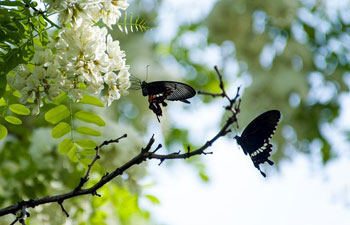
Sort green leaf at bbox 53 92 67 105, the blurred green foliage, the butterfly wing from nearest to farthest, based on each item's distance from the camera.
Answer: the butterfly wing, green leaf at bbox 53 92 67 105, the blurred green foliage

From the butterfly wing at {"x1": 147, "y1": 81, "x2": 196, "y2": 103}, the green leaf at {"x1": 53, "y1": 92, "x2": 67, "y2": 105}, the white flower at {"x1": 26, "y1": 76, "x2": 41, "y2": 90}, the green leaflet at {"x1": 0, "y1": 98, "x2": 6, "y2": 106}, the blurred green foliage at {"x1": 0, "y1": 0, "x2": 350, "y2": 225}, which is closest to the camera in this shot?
the butterfly wing at {"x1": 147, "y1": 81, "x2": 196, "y2": 103}

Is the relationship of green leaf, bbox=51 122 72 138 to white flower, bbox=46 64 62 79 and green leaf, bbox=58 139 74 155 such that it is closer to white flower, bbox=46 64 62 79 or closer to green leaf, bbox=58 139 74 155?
green leaf, bbox=58 139 74 155

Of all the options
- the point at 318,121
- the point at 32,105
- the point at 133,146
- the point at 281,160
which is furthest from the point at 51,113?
the point at 318,121

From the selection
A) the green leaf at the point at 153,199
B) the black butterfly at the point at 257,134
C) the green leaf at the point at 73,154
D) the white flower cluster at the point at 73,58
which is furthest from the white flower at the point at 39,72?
the green leaf at the point at 153,199

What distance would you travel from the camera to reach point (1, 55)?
4.41 feet

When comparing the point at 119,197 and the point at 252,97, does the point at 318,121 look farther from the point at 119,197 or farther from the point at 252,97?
the point at 119,197

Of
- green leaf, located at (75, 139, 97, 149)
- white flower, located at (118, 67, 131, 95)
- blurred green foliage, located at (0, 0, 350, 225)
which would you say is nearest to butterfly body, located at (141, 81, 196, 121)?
white flower, located at (118, 67, 131, 95)

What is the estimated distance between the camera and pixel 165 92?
49.9 inches

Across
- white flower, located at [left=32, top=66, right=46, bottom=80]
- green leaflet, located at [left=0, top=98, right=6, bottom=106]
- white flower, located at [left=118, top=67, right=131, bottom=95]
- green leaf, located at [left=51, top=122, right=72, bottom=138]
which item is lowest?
white flower, located at [left=32, top=66, right=46, bottom=80]

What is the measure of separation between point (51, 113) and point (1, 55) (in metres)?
0.33

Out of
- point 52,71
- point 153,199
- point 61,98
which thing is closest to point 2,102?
point 61,98

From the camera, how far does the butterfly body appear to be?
1.22m

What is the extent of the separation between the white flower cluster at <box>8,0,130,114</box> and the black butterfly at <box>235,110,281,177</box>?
0.39 metres

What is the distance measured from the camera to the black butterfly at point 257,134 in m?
1.27
